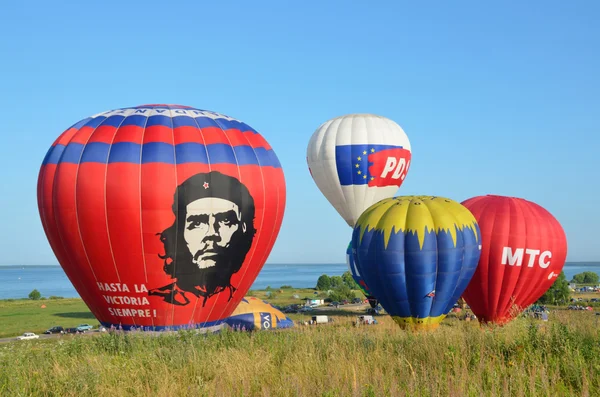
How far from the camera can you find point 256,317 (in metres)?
31.3

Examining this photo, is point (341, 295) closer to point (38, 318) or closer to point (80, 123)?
point (38, 318)

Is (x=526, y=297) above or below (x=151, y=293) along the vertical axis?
below

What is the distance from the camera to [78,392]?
24.6 ft

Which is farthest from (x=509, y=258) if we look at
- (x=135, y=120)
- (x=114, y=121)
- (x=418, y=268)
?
(x=114, y=121)

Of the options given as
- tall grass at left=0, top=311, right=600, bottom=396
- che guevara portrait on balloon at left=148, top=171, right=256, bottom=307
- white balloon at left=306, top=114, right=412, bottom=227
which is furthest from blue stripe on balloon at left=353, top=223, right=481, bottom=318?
white balloon at left=306, top=114, right=412, bottom=227

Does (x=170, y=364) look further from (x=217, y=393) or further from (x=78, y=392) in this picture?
(x=217, y=393)

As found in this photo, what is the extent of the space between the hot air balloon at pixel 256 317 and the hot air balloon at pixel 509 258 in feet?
35.7

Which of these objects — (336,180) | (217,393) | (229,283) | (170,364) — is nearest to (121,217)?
(229,283)

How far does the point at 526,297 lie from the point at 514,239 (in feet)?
9.27

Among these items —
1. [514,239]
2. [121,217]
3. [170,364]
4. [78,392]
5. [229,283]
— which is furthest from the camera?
[514,239]

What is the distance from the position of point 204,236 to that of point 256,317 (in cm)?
1360

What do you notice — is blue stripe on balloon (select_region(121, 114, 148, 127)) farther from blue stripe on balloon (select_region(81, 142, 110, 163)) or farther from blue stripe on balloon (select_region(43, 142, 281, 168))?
blue stripe on balloon (select_region(81, 142, 110, 163))

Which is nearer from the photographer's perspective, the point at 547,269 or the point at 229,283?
the point at 229,283

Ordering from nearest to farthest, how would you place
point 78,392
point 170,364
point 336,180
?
1. point 78,392
2. point 170,364
3. point 336,180
